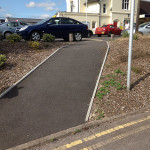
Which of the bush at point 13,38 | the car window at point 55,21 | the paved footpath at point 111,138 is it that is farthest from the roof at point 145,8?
the paved footpath at point 111,138

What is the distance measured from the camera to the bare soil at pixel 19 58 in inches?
239

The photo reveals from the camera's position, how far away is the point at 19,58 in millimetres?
8000

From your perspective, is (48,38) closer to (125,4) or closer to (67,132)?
(67,132)

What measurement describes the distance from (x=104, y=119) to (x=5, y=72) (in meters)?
4.24

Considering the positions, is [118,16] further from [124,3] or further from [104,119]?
[104,119]

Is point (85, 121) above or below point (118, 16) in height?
below

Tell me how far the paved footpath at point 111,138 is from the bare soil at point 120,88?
1.44 feet

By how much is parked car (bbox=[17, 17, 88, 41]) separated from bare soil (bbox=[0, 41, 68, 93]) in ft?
4.22

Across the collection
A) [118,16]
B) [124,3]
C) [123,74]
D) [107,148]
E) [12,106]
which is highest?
[124,3]

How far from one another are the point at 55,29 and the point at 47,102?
8216mm

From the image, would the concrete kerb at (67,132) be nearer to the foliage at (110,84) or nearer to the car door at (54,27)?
the foliage at (110,84)

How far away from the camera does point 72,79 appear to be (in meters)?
6.08

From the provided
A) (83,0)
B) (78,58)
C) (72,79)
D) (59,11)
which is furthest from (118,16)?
(72,79)

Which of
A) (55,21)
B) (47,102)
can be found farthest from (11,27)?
(47,102)
